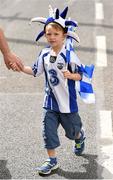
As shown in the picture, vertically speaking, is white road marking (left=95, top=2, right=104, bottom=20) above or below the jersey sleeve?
above

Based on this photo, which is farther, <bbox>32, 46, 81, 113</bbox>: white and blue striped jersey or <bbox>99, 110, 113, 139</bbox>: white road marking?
<bbox>99, 110, 113, 139</bbox>: white road marking

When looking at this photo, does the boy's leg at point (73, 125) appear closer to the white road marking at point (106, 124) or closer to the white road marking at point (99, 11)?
the white road marking at point (106, 124)

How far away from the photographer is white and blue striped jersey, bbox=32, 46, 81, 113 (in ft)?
17.5

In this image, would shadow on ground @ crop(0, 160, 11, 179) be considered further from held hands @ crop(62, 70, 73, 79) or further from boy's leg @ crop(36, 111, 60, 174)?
held hands @ crop(62, 70, 73, 79)

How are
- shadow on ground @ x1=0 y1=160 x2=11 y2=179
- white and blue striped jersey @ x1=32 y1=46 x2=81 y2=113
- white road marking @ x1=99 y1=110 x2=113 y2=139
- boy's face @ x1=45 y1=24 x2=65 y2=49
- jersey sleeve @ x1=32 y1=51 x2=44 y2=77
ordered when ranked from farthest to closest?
white road marking @ x1=99 y1=110 x2=113 y2=139 → shadow on ground @ x1=0 y1=160 x2=11 y2=179 → jersey sleeve @ x1=32 y1=51 x2=44 y2=77 → white and blue striped jersey @ x1=32 y1=46 x2=81 y2=113 → boy's face @ x1=45 y1=24 x2=65 y2=49

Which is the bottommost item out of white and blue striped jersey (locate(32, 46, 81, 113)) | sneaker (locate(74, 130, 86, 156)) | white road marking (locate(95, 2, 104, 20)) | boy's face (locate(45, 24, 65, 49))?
sneaker (locate(74, 130, 86, 156))

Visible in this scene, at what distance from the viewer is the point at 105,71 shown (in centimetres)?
898

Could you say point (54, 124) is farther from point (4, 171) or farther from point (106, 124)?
point (106, 124)

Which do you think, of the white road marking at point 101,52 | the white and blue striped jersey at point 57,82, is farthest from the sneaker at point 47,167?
the white road marking at point 101,52

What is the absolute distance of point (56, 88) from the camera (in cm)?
542

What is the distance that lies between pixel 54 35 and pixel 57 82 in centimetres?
51

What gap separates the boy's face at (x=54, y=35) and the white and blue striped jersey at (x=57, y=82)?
0.38 feet

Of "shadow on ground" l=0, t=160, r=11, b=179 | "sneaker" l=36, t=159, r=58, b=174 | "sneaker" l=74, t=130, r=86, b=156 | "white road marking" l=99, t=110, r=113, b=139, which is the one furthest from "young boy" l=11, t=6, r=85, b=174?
"white road marking" l=99, t=110, r=113, b=139

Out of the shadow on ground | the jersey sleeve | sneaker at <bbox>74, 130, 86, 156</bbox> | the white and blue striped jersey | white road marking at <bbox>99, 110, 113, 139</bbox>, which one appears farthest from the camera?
Answer: white road marking at <bbox>99, 110, 113, 139</bbox>
